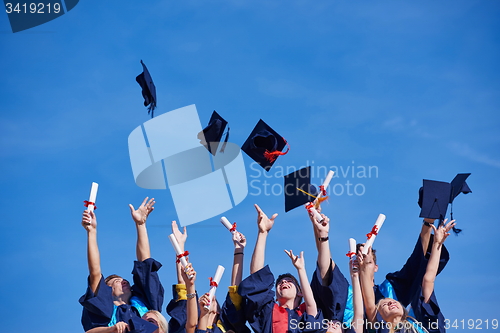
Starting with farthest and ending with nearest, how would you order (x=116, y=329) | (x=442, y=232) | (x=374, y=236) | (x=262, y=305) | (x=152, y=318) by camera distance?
1. (x=442, y=232)
2. (x=262, y=305)
3. (x=152, y=318)
4. (x=374, y=236)
5. (x=116, y=329)

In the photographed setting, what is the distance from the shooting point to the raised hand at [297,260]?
5.98m

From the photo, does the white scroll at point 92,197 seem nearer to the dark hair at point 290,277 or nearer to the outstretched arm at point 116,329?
the outstretched arm at point 116,329

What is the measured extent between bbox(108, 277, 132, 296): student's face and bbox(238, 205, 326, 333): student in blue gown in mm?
1155

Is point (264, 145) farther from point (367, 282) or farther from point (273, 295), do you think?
point (367, 282)

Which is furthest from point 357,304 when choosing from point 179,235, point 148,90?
point 148,90

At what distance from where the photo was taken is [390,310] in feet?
18.9

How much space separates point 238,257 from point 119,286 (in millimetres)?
1145

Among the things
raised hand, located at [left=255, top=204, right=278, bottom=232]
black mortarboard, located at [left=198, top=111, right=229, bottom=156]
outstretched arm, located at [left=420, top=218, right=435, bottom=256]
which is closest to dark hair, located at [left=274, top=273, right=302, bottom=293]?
raised hand, located at [left=255, top=204, right=278, bottom=232]

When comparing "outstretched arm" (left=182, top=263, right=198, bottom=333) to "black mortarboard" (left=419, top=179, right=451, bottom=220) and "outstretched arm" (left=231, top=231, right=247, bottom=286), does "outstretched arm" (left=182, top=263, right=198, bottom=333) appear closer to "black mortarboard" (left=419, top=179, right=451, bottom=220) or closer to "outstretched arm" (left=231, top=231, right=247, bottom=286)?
"outstretched arm" (left=231, top=231, right=247, bottom=286)

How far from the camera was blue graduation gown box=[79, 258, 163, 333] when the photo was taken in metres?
5.69

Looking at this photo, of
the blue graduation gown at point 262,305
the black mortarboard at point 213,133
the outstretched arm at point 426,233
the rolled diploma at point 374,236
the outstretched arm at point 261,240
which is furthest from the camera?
the black mortarboard at point 213,133

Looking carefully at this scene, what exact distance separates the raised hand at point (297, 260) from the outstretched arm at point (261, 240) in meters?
0.28

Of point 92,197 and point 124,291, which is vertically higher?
point 92,197

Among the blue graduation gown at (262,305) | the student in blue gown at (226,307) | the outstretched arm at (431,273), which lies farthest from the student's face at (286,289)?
the outstretched arm at (431,273)
